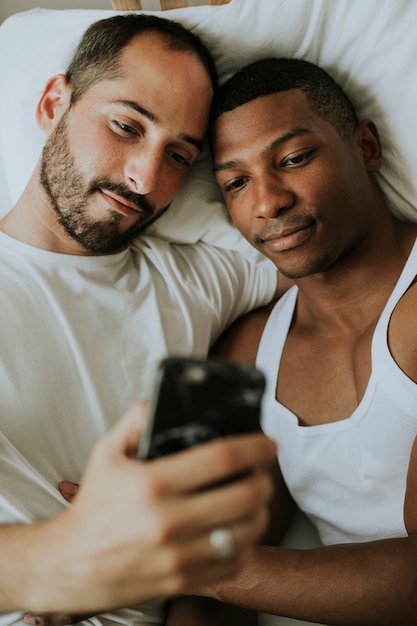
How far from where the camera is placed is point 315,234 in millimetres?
1183

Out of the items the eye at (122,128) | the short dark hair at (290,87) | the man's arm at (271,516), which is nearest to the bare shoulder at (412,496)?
the man's arm at (271,516)

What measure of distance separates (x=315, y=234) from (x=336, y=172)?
0.13m

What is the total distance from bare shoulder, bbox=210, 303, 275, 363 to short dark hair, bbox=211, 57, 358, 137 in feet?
1.45

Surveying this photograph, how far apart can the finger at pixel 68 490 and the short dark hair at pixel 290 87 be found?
0.77m

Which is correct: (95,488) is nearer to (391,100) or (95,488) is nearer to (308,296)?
(308,296)

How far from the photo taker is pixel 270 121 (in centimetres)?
120

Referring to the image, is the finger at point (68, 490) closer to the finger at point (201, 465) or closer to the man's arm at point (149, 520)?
the man's arm at point (149, 520)

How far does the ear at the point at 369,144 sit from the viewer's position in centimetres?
130

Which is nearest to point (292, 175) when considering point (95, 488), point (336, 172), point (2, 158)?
point (336, 172)

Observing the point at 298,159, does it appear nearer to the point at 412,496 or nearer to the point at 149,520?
the point at 412,496

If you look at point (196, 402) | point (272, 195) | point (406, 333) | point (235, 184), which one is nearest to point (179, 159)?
point (235, 184)

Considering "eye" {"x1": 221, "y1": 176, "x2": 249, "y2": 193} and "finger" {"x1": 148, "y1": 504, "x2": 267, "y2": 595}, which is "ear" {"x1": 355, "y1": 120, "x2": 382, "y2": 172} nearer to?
"eye" {"x1": 221, "y1": 176, "x2": 249, "y2": 193}

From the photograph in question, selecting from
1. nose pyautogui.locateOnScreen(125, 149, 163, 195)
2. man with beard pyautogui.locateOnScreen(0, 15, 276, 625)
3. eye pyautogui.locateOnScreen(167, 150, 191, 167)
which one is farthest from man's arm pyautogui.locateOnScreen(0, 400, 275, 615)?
eye pyautogui.locateOnScreen(167, 150, 191, 167)

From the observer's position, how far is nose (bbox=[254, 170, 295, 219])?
1173mm
